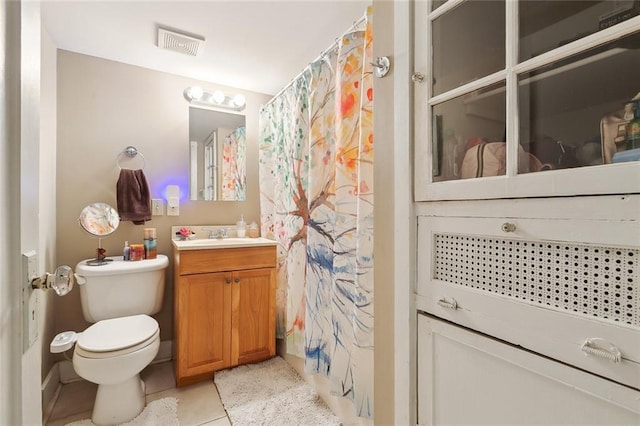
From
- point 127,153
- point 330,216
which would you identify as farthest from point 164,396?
point 127,153

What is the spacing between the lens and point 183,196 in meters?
2.20

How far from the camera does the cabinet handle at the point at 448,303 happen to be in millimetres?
750

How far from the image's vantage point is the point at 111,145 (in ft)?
6.49

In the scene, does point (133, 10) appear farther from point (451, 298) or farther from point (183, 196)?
point (451, 298)

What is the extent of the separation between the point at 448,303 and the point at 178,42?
2010 millimetres

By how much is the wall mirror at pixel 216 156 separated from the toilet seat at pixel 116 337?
38.0 inches

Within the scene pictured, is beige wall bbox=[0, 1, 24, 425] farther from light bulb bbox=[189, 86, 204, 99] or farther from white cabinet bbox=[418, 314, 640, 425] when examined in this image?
light bulb bbox=[189, 86, 204, 99]

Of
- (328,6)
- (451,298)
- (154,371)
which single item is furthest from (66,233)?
(451,298)

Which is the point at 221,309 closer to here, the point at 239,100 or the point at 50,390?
the point at 50,390

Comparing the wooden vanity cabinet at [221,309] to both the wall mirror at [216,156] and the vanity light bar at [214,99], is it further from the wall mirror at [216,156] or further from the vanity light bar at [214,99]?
the vanity light bar at [214,99]

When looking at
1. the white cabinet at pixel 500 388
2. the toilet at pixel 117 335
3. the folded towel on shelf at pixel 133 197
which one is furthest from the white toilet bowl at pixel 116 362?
the white cabinet at pixel 500 388

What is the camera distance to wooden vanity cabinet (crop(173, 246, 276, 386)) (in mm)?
1757

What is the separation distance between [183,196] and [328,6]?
1.63 m

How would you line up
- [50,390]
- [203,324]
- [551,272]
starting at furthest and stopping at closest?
[203,324] → [50,390] → [551,272]
